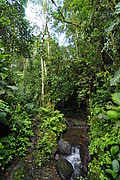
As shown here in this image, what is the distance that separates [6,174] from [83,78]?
3.84m

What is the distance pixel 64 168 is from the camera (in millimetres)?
2562

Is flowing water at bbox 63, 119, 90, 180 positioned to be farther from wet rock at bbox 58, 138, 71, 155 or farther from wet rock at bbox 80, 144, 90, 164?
wet rock at bbox 58, 138, 71, 155

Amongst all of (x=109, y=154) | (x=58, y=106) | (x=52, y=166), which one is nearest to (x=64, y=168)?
(x=52, y=166)

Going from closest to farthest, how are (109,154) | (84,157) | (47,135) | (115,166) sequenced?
(115,166)
(109,154)
(84,157)
(47,135)

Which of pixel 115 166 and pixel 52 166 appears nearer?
pixel 115 166

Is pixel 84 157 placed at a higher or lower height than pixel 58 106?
lower

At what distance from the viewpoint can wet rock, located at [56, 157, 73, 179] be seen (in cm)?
246

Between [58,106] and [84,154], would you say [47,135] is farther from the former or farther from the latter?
[58,106]

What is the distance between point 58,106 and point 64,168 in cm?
322

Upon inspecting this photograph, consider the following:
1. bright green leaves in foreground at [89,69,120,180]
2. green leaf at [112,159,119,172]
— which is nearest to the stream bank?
bright green leaves in foreground at [89,69,120,180]

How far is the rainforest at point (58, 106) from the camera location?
92.5 inches

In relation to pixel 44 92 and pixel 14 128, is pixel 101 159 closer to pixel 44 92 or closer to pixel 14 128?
pixel 14 128

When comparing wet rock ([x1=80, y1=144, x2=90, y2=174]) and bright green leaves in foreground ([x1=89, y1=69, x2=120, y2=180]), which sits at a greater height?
bright green leaves in foreground ([x1=89, y1=69, x2=120, y2=180])

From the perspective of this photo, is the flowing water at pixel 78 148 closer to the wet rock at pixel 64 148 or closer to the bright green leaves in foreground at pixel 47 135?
the wet rock at pixel 64 148
